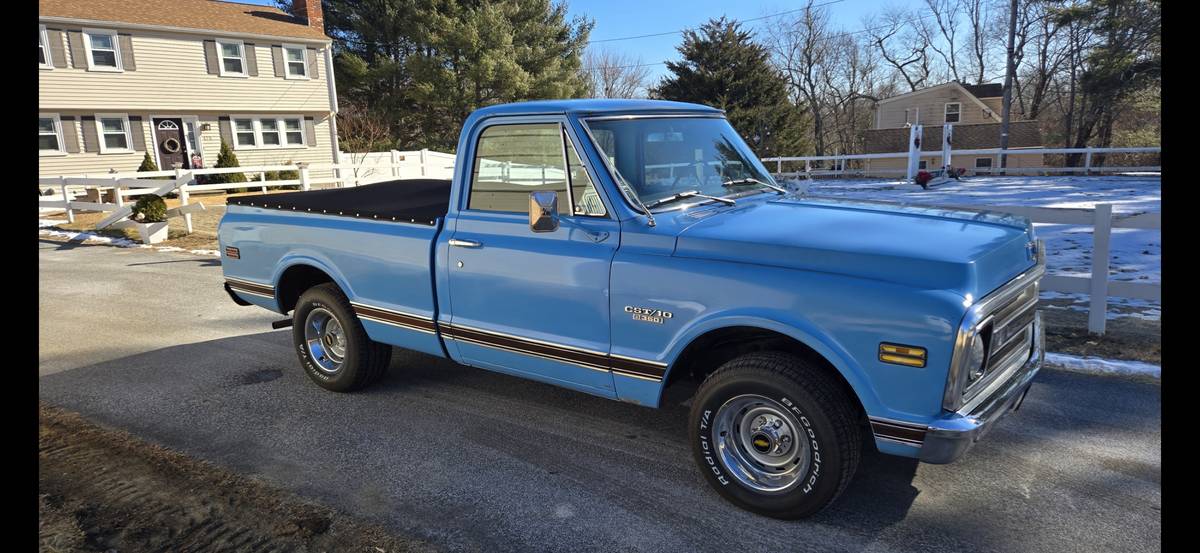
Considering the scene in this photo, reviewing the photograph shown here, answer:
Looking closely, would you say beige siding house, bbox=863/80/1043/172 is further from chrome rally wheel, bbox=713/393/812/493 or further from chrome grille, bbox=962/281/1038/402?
chrome rally wheel, bbox=713/393/812/493

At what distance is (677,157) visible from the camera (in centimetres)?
430

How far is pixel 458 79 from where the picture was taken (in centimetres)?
3519

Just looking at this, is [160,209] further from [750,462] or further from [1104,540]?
[1104,540]

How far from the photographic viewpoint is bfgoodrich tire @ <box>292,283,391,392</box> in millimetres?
5145

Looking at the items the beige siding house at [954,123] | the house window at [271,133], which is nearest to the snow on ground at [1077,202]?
the beige siding house at [954,123]

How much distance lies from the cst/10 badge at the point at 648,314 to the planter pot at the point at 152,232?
43.7 feet

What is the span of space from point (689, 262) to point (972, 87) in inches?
1892

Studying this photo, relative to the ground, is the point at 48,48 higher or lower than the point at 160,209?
higher

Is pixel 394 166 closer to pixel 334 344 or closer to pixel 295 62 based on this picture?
pixel 295 62

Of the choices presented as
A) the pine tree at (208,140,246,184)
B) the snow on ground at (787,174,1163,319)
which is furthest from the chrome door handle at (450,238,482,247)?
the pine tree at (208,140,246,184)

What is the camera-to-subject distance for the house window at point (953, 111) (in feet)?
136

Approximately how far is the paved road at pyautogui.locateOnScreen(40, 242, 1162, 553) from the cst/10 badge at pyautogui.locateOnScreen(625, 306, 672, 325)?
0.90m

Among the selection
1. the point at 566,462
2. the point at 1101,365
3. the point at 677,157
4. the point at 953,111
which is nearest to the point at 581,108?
the point at 677,157
